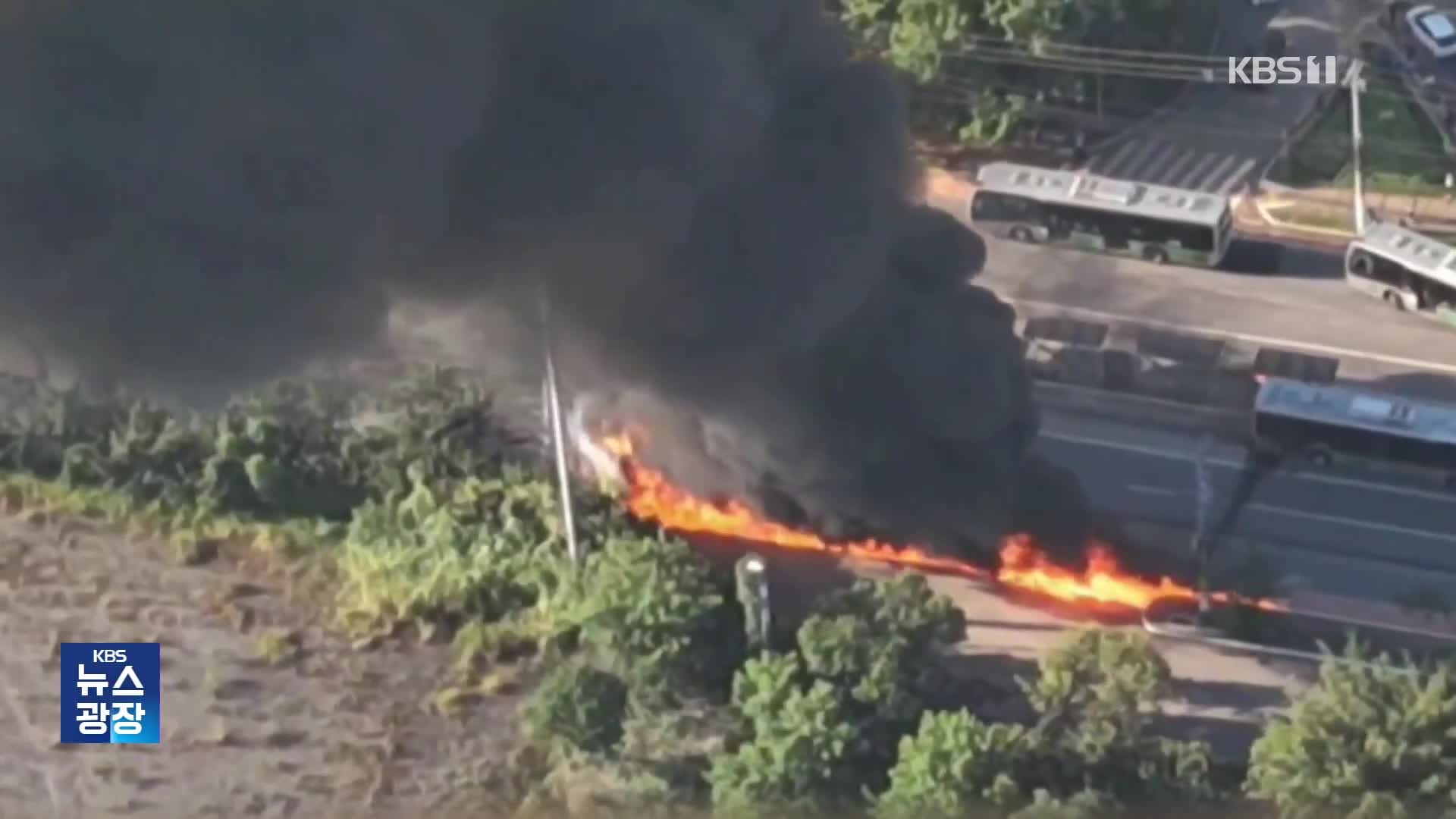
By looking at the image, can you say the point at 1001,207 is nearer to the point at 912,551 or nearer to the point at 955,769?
the point at 912,551

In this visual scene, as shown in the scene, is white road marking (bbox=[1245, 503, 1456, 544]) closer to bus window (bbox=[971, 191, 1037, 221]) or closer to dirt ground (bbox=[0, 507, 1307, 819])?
dirt ground (bbox=[0, 507, 1307, 819])

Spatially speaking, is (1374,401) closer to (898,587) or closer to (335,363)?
(898,587)

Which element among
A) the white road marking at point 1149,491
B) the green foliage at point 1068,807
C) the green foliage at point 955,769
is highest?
the white road marking at point 1149,491

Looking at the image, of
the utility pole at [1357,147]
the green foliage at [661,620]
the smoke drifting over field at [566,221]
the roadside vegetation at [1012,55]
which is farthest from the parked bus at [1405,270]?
the green foliage at [661,620]

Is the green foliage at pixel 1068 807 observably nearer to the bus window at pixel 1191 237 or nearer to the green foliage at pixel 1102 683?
the green foliage at pixel 1102 683

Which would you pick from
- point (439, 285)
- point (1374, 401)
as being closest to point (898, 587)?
point (439, 285)
